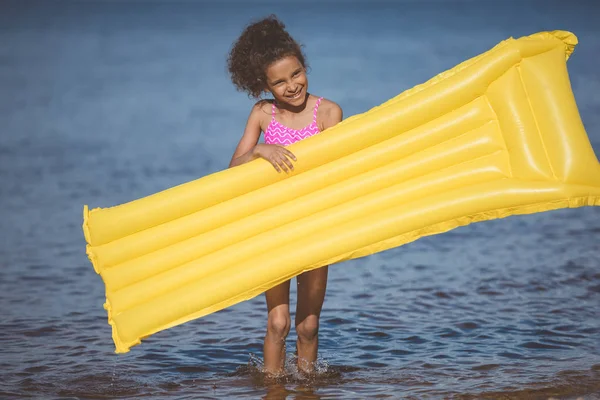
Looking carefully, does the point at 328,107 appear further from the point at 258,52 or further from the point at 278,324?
the point at 278,324

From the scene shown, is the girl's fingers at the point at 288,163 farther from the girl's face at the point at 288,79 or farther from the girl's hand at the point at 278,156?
the girl's face at the point at 288,79

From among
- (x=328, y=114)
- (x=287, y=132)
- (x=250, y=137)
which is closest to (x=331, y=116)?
(x=328, y=114)

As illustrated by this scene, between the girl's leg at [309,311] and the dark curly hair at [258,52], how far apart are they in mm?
794

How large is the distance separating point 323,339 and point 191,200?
1432 mm

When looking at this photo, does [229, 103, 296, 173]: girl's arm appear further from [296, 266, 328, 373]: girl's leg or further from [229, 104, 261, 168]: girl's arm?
[296, 266, 328, 373]: girl's leg


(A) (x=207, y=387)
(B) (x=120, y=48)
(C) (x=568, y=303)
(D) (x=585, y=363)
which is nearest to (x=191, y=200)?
(A) (x=207, y=387)

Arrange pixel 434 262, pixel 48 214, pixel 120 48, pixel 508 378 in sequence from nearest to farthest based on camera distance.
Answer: pixel 508 378, pixel 434 262, pixel 48 214, pixel 120 48

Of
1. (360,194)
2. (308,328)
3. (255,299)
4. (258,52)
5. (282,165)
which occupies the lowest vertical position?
(308,328)

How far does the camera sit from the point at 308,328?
3.61 meters

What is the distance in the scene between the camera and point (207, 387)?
367 cm

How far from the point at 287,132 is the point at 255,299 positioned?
1897 mm

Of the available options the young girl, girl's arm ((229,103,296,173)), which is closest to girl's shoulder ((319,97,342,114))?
the young girl

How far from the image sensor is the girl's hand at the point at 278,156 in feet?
10.6

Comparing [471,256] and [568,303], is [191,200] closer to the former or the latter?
[568,303]
